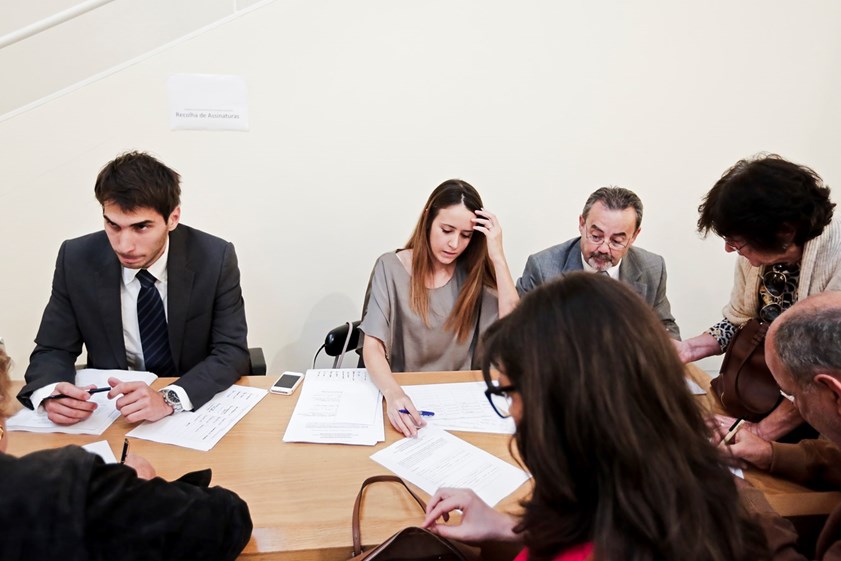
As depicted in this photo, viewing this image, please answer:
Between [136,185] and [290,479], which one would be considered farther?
[136,185]

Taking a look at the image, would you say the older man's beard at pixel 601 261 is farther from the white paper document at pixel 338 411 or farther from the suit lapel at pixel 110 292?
the suit lapel at pixel 110 292

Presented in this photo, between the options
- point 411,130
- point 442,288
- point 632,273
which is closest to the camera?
point 442,288

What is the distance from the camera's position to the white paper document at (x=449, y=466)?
122 cm

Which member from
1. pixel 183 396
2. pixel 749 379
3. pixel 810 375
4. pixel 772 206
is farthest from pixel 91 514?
pixel 772 206

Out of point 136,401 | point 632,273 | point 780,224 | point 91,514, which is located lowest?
point 136,401

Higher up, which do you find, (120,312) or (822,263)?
(822,263)

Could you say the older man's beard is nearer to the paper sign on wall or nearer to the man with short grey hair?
the man with short grey hair

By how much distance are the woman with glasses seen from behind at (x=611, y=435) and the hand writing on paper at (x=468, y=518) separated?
0.31 meters

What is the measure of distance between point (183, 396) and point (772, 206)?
1793 mm

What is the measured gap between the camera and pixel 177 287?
1726 millimetres

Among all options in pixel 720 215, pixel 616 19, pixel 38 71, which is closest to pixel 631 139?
pixel 616 19

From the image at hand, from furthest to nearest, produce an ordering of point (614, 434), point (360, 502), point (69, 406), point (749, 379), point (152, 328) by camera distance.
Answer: point (152, 328) → point (749, 379) → point (69, 406) → point (360, 502) → point (614, 434)

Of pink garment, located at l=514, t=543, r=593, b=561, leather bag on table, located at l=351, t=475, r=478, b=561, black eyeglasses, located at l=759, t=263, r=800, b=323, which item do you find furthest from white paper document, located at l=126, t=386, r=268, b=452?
black eyeglasses, located at l=759, t=263, r=800, b=323

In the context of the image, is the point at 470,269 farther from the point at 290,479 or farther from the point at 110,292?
the point at 110,292
